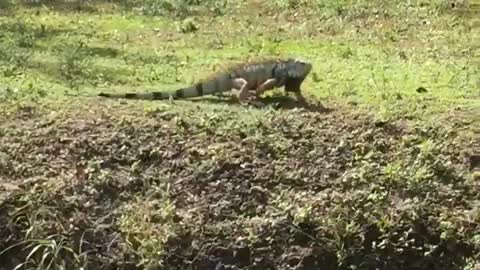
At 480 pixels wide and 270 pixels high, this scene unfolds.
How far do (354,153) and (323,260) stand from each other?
100 cm

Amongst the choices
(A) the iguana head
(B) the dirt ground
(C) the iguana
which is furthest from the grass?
(A) the iguana head

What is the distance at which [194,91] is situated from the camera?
8.56 meters

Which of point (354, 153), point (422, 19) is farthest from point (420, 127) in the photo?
point (422, 19)

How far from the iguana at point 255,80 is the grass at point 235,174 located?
0.39 ft

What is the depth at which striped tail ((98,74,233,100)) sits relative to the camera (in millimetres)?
8430

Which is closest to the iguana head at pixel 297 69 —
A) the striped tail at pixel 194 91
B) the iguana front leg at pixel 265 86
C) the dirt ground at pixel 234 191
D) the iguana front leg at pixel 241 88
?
the iguana front leg at pixel 265 86

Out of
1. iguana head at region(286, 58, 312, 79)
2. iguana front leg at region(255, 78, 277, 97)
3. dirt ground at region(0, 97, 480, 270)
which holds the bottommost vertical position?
dirt ground at region(0, 97, 480, 270)

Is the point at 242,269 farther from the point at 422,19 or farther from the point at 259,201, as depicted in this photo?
the point at 422,19

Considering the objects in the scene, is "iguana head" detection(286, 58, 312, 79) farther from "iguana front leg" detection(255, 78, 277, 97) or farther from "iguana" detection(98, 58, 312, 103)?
"iguana front leg" detection(255, 78, 277, 97)

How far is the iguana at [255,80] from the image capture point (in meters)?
8.57

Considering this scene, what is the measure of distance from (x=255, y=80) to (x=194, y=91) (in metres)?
0.50

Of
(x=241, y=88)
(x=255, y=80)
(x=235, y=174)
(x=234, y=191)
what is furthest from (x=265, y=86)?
(x=234, y=191)

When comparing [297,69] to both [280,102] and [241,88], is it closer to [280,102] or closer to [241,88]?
[280,102]

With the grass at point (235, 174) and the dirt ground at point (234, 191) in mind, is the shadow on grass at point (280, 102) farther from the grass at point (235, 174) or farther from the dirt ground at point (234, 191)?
the dirt ground at point (234, 191)
